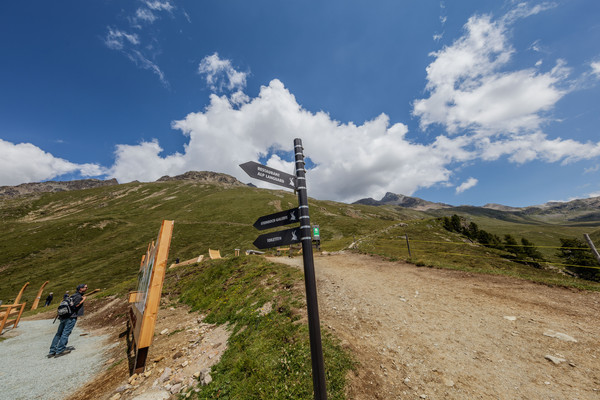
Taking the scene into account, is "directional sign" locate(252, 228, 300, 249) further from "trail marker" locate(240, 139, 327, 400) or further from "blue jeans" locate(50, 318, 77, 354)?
"blue jeans" locate(50, 318, 77, 354)

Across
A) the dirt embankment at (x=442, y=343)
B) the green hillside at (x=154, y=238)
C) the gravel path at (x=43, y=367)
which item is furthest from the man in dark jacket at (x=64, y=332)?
the green hillside at (x=154, y=238)

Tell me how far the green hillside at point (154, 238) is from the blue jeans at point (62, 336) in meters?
13.0

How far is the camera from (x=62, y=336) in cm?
933

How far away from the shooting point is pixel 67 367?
316 inches

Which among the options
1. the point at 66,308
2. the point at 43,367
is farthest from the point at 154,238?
the point at 43,367

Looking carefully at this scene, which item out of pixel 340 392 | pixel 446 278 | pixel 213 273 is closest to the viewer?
pixel 340 392

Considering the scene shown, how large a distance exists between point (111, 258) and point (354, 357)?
7774 cm

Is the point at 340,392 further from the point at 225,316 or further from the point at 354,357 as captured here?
the point at 225,316

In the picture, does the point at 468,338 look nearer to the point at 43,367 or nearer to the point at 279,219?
the point at 279,219

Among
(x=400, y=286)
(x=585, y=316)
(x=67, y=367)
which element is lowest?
(x=67, y=367)

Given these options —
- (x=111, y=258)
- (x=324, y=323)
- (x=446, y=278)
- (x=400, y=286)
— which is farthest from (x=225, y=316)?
(x=111, y=258)

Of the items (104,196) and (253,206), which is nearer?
(253,206)

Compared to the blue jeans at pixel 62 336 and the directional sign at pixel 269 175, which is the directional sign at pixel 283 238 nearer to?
the directional sign at pixel 269 175

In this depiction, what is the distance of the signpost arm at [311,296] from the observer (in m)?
3.55
